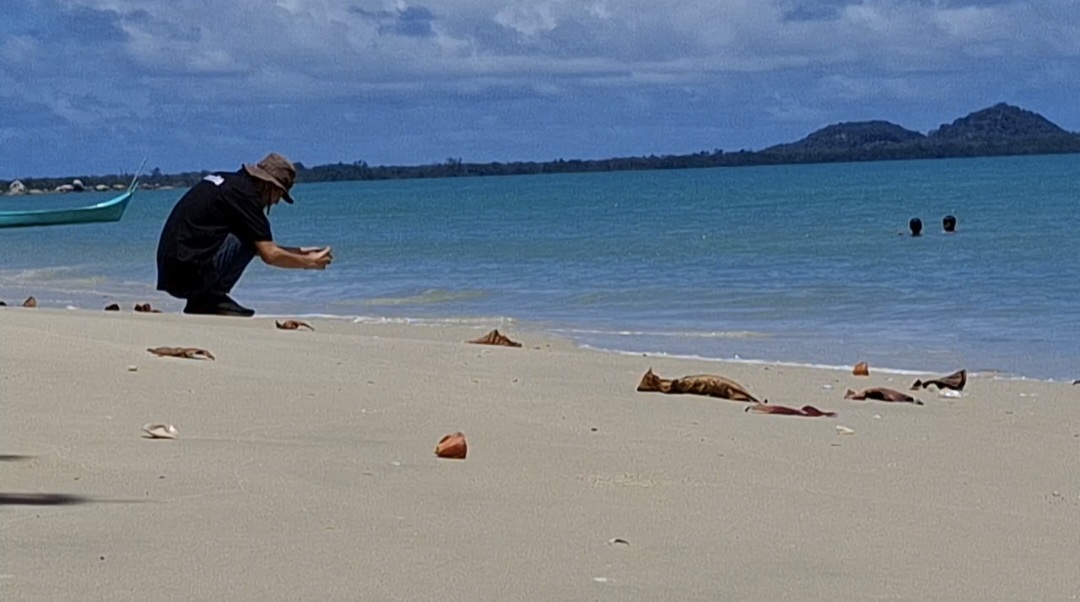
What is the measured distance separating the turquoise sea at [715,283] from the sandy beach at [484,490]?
4.93 m

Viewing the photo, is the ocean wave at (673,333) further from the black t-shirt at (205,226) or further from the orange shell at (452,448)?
the orange shell at (452,448)

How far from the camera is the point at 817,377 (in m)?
9.53

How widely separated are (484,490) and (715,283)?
1581 cm

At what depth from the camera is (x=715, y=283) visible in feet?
66.2

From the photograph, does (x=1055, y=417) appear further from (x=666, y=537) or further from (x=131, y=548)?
(x=131, y=548)

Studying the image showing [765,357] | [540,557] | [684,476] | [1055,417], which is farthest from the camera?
[765,357]

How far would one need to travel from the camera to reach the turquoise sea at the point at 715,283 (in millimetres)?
13180

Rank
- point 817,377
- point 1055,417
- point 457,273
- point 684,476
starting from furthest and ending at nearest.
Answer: point 457,273 < point 817,377 < point 1055,417 < point 684,476

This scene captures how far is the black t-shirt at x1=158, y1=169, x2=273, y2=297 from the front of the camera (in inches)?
324

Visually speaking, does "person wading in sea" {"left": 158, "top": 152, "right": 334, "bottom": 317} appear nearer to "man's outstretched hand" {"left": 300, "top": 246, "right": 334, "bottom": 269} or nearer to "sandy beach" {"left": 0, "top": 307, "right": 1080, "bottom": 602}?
"man's outstretched hand" {"left": 300, "top": 246, "right": 334, "bottom": 269}

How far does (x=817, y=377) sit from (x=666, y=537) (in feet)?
18.2

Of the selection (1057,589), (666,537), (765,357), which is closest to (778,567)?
(666,537)

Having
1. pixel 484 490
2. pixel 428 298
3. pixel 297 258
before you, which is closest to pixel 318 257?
pixel 297 258

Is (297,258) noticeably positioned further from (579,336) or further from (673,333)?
(673,333)
